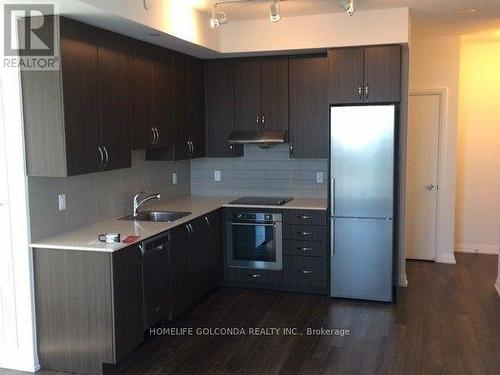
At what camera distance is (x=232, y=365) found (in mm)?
3703

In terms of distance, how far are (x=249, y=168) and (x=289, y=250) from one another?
1.19 m

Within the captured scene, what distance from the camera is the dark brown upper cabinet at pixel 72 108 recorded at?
343 cm

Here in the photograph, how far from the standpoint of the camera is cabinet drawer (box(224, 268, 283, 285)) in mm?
5273

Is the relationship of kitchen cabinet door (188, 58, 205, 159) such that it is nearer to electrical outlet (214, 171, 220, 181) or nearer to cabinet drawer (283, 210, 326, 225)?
electrical outlet (214, 171, 220, 181)

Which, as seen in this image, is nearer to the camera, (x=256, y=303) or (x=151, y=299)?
(x=151, y=299)

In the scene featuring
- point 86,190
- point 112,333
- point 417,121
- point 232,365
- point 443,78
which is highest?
point 443,78

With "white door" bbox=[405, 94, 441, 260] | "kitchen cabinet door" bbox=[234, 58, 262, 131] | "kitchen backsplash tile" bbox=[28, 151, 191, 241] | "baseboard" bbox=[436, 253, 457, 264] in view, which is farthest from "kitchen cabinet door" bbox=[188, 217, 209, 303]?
"baseboard" bbox=[436, 253, 457, 264]

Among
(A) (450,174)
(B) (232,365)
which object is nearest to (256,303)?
(B) (232,365)

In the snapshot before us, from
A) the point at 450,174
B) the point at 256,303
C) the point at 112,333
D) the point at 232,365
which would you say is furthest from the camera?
the point at 450,174

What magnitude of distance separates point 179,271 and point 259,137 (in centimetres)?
176

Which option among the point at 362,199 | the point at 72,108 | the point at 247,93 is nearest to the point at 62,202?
the point at 72,108

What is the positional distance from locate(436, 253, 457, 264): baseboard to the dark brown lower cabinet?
13.7ft

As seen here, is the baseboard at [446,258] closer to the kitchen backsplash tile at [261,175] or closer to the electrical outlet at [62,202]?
the kitchen backsplash tile at [261,175]

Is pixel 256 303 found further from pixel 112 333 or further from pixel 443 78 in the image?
pixel 443 78
